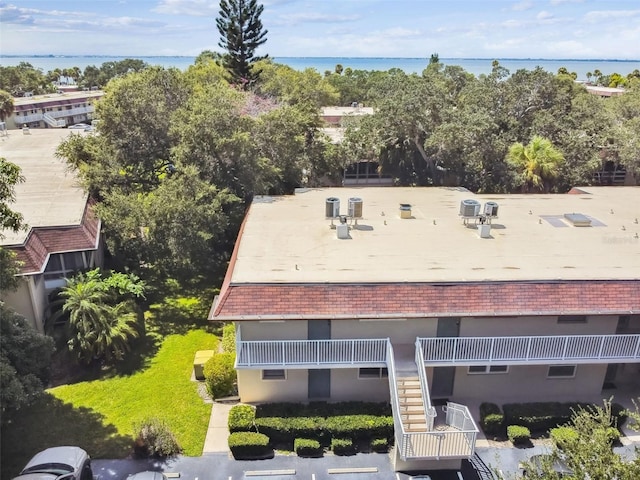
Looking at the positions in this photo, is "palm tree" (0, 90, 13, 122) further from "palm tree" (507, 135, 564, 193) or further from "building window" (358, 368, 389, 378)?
"building window" (358, 368, 389, 378)

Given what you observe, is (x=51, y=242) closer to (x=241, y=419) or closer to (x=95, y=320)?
(x=95, y=320)

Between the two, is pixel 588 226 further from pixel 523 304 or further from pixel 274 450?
pixel 274 450

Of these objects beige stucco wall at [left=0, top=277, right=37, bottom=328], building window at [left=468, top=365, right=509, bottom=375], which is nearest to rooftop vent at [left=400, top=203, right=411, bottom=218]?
building window at [left=468, top=365, right=509, bottom=375]

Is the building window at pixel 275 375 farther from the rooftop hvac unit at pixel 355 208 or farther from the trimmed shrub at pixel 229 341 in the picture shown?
the rooftop hvac unit at pixel 355 208

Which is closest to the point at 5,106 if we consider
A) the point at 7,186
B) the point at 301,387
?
the point at 7,186

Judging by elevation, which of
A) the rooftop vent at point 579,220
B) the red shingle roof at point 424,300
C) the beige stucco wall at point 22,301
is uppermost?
the rooftop vent at point 579,220

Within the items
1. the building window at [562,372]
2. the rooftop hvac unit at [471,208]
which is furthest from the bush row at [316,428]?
the rooftop hvac unit at [471,208]

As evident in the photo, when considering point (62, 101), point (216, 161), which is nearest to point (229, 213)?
point (216, 161)
